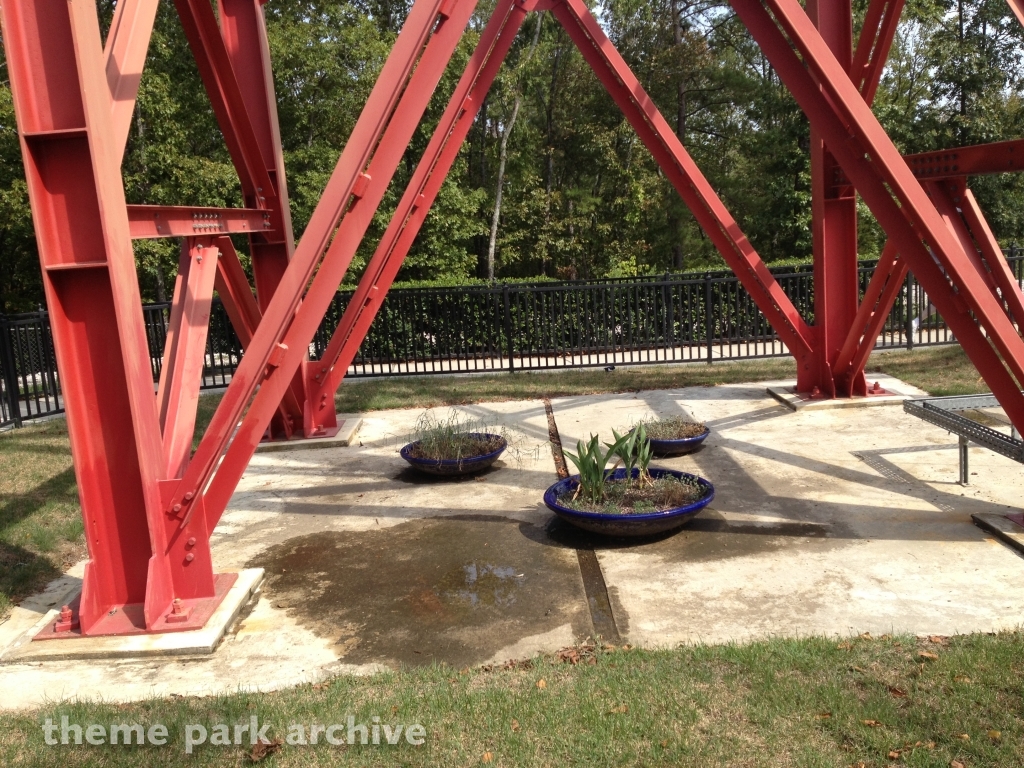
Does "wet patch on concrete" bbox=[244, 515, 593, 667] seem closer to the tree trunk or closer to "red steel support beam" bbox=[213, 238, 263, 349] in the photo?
"red steel support beam" bbox=[213, 238, 263, 349]

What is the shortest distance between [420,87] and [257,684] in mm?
3862

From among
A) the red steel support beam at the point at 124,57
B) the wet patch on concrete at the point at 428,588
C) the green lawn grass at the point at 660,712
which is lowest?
the wet patch on concrete at the point at 428,588

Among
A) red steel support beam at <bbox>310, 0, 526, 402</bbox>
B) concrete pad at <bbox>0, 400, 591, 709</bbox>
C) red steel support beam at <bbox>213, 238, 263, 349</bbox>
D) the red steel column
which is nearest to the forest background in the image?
red steel support beam at <bbox>310, 0, 526, 402</bbox>

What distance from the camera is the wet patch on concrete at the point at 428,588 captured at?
191 inches

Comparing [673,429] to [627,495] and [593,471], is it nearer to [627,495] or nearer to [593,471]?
[627,495]

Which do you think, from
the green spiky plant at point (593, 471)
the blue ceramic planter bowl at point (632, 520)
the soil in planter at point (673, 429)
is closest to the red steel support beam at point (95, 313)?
the blue ceramic planter bowl at point (632, 520)

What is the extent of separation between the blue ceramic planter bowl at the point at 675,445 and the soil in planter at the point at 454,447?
155 cm

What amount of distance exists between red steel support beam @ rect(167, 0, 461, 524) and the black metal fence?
9732mm

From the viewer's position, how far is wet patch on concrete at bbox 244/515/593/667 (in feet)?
15.9

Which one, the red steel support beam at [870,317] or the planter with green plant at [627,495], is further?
the red steel support beam at [870,317]

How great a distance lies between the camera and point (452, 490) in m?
7.89

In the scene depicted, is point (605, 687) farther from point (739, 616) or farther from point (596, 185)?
point (596, 185)

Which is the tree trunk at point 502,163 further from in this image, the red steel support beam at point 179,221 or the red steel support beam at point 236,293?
the red steel support beam at point 179,221

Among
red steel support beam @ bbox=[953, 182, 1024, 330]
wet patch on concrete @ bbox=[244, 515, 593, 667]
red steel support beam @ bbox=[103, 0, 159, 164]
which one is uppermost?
red steel support beam @ bbox=[103, 0, 159, 164]
